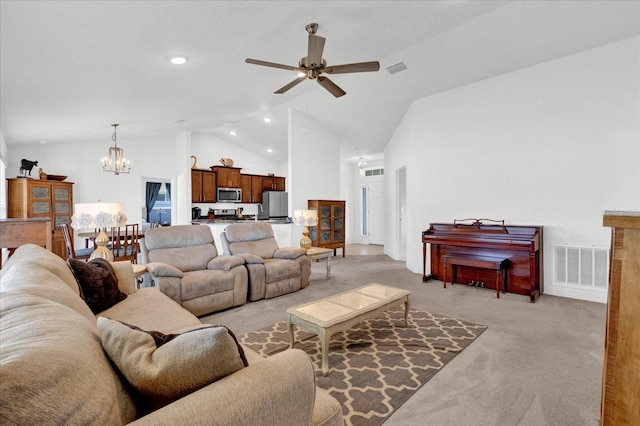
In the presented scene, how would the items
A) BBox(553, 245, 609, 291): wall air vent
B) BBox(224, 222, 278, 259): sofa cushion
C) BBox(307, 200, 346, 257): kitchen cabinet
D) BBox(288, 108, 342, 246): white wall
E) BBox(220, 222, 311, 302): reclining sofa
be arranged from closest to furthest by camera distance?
BBox(553, 245, 609, 291): wall air vent → BBox(220, 222, 311, 302): reclining sofa → BBox(224, 222, 278, 259): sofa cushion → BBox(288, 108, 342, 246): white wall → BBox(307, 200, 346, 257): kitchen cabinet

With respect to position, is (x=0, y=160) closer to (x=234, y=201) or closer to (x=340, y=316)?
(x=234, y=201)

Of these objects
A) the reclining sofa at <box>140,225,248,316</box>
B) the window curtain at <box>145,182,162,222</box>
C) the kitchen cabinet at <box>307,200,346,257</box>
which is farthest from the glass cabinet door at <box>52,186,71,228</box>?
the kitchen cabinet at <box>307,200,346,257</box>

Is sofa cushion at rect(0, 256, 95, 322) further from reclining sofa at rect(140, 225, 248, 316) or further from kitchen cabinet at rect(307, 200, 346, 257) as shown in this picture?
kitchen cabinet at rect(307, 200, 346, 257)

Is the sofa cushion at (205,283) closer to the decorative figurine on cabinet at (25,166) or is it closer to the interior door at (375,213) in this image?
the decorative figurine on cabinet at (25,166)

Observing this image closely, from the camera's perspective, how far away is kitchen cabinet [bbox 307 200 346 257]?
6.89m

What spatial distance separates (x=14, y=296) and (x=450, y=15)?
394cm

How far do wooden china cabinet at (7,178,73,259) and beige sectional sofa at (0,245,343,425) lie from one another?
5381 mm

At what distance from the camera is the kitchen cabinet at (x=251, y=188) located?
28.9ft

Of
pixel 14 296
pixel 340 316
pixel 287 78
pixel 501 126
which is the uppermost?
pixel 287 78

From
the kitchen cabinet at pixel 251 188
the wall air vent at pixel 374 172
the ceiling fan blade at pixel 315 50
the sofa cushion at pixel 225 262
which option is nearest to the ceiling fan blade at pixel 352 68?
the ceiling fan blade at pixel 315 50

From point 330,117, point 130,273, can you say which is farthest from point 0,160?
point 330,117

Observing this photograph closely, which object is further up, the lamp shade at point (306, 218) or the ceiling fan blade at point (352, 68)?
the ceiling fan blade at point (352, 68)

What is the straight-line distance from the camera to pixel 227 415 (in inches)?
32.9

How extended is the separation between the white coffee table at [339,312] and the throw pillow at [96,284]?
1324mm
